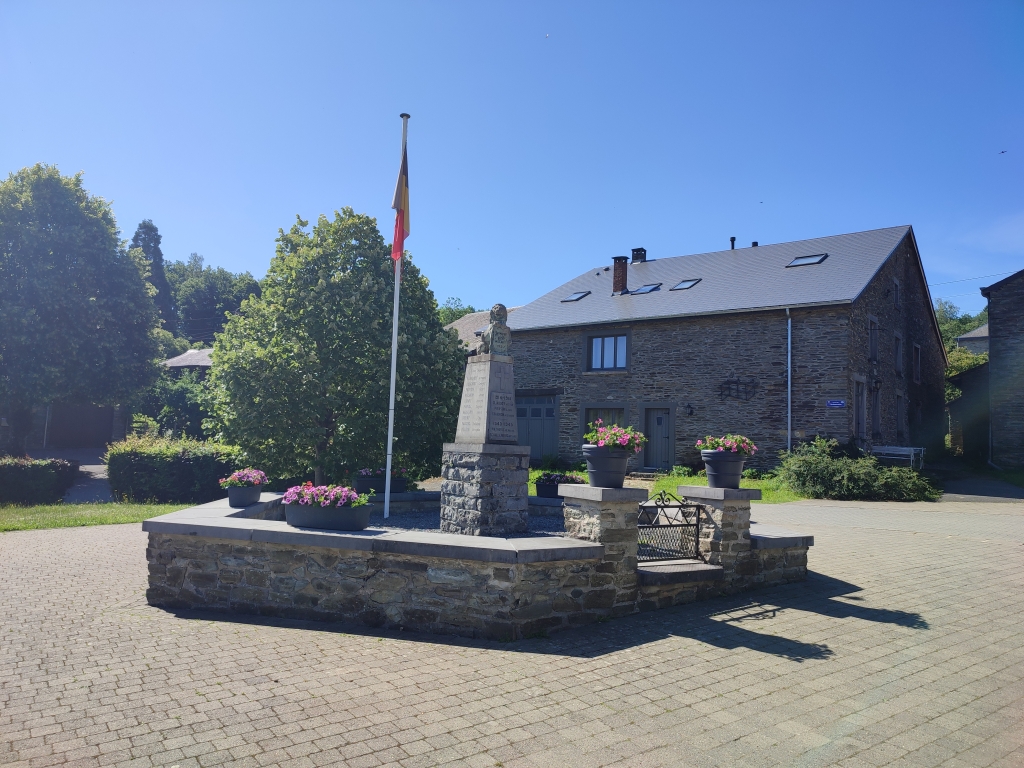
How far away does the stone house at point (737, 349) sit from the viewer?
20.7 m

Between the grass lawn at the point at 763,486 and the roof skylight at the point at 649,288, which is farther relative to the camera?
the roof skylight at the point at 649,288

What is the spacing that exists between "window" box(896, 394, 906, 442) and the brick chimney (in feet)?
37.7

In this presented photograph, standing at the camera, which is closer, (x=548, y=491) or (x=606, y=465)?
(x=606, y=465)

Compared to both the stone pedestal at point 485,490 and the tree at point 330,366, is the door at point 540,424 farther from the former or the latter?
the stone pedestal at point 485,490

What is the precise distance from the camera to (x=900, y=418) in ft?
85.9

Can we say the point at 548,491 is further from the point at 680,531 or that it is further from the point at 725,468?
the point at 725,468

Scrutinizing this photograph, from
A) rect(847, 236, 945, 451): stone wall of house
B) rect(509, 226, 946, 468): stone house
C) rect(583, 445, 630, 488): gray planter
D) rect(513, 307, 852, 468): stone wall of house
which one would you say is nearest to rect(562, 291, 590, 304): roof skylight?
rect(509, 226, 946, 468): stone house

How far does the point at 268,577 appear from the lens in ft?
22.2

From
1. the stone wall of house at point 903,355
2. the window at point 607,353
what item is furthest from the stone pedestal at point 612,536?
the window at point 607,353

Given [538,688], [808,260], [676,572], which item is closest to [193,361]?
[808,260]

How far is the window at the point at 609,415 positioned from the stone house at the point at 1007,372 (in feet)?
46.8

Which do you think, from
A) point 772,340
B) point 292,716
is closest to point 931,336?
point 772,340

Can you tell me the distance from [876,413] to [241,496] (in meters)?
21.7

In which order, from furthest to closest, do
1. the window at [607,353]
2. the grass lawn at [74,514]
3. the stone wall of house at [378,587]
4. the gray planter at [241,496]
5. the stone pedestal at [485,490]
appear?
1. the window at [607,353]
2. the grass lawn at [74,514]
3. the gray planter at [241,496]
4. the stone pedestal at [485,490]
5. the stone wall of house at [378,587]
